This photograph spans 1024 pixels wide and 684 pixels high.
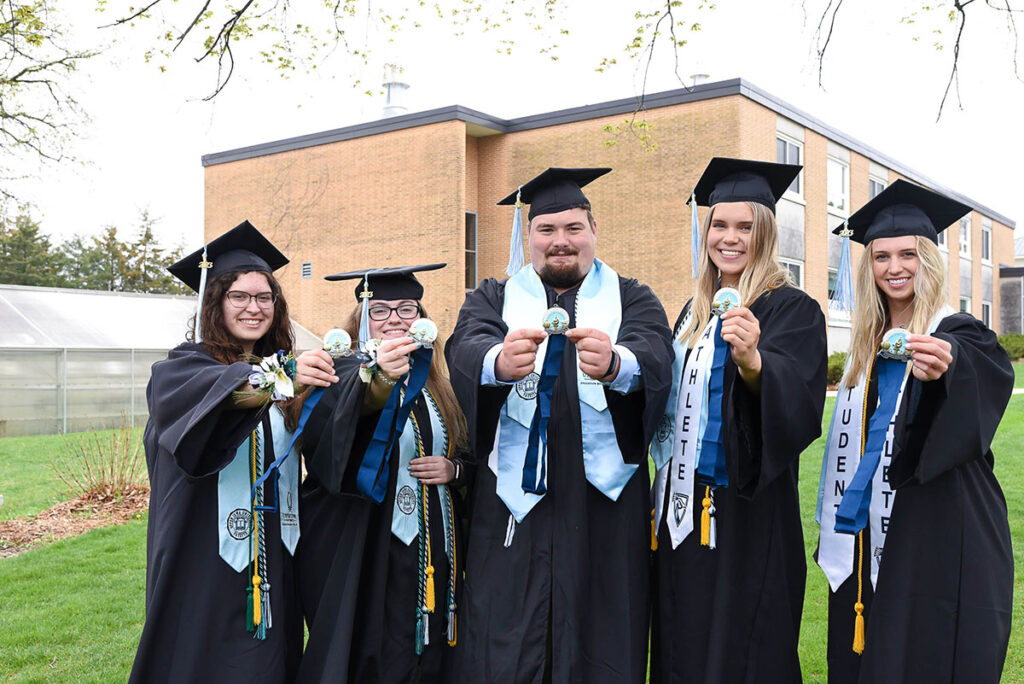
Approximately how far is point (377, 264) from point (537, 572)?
72.2 feet

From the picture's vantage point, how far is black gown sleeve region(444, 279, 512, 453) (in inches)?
120

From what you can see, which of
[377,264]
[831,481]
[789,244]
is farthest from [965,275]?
[831,481]

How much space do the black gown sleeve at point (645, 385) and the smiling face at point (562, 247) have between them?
0.30 metres

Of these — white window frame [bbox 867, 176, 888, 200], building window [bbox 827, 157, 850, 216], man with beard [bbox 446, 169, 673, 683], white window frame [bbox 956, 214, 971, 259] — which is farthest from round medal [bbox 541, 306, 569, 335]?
white window frame [bbox 956, 214, 971, 259]

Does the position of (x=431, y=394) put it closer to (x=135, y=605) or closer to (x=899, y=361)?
(x=899, y=361)

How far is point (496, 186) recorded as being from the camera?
2348 centimetres

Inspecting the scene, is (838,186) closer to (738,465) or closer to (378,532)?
(738,465)

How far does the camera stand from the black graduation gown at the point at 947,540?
9.16 feet

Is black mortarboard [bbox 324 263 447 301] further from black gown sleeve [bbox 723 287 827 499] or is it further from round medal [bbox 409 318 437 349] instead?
black gown sleeve [bbox 723 287 827 499]

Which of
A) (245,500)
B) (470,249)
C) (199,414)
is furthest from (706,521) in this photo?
(470,249)

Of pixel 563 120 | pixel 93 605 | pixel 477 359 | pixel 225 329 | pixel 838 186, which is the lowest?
pixel 93 605

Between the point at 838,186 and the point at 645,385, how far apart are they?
75.6 ft

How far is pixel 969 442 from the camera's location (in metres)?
2.79

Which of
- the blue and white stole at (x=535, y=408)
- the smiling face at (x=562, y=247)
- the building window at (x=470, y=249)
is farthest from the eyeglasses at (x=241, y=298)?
the building window at (x=470, y=249)
